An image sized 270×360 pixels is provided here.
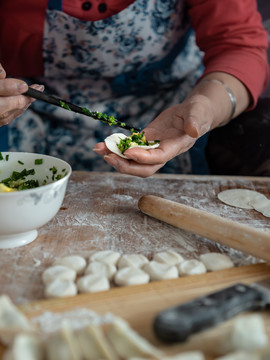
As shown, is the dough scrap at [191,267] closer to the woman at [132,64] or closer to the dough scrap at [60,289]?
the dough scrap at [60,289]

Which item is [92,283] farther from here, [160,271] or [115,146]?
[115,146]

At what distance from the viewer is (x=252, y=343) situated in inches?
29.5

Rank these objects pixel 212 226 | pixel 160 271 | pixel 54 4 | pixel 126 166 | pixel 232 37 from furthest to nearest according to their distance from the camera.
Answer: pixel 232 37
pixel 54 4
pixel 126 166
pixel 212 226
pixel 160 271

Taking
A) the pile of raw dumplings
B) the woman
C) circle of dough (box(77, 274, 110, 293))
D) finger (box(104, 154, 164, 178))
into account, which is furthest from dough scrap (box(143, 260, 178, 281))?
the woman

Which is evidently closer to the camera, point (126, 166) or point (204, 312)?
point (204, 312)

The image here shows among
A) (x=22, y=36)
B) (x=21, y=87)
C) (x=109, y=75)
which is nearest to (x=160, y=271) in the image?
(x=21, y=87)

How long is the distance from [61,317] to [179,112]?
2.94ft

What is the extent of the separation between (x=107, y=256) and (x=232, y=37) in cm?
114

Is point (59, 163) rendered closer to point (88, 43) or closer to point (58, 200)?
point (58, 200)

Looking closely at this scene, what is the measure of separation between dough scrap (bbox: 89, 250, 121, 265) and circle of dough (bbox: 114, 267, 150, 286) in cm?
6

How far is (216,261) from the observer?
3.51 ft

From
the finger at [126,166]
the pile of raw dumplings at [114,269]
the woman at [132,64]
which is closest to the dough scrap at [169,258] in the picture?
the pile of raw dumplings at [114,269]

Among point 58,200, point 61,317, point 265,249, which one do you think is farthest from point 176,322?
point 58,200

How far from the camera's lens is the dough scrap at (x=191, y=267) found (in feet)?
3.34
